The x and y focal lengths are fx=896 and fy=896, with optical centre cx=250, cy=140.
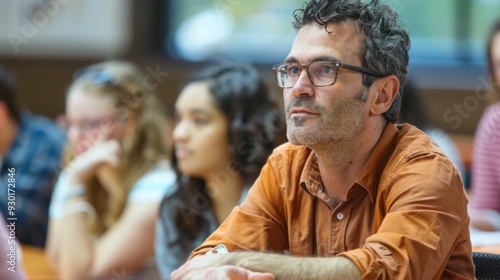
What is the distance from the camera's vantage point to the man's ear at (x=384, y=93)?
66.6 inches

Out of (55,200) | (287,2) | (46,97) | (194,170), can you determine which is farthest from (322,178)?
(46,97)

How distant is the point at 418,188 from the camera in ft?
5.16

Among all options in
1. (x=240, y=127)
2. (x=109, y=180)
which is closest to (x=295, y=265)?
(x=240, y=127)

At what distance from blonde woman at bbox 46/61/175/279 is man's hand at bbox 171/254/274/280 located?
1.45 meters

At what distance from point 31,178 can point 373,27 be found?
99.9 inches

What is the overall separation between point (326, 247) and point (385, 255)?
0.81ft

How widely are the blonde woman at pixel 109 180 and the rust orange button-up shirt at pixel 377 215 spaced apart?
1.34m

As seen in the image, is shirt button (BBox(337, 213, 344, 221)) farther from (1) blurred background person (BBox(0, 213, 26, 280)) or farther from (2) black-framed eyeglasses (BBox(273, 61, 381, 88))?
(1) blurred background person (BBox(0, 213, 26, 280))

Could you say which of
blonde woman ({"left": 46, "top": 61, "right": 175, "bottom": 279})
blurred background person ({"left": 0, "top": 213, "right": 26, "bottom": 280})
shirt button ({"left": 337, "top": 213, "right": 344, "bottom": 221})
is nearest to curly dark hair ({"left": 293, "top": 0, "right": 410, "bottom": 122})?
shirt button ({"left": 337, "top": 213, "right": 344, "bottom": 221})

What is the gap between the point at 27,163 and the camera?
394cm

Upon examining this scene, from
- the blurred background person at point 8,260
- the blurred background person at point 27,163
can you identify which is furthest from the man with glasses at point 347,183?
the blurred background person at point 27,163

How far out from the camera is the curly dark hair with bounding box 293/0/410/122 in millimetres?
1659

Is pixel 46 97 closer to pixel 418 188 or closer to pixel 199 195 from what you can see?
pixel 199 195

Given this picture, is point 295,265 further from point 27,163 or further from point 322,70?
point 27,163
